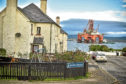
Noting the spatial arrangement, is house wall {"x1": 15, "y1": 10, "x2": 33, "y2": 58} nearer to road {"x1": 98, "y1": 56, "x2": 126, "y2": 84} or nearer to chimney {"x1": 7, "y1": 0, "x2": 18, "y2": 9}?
chimney {"x1": 7, "y1": 0, "x2": 18, "y2": 9}

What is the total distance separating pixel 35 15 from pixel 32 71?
63.8 feet

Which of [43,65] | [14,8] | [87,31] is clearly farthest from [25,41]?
[87,31]

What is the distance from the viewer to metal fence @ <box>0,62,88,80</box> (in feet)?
42.1

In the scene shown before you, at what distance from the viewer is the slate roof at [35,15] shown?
30066 mm

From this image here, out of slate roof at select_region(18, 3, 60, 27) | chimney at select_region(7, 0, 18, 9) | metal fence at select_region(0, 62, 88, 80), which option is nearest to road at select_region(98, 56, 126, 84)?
metal fence at select_region(0, 62, 88, 80)

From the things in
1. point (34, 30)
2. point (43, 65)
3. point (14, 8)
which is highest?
point (14, 8)

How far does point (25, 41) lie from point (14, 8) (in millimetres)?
4566

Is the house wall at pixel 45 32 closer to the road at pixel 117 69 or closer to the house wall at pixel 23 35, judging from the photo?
the house wall at pixel 23 35

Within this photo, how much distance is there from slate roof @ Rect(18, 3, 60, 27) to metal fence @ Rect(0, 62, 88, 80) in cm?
1683

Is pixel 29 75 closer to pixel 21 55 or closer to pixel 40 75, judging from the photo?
pixel 40 75

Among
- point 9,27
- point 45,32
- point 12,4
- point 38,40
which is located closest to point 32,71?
point 9,27

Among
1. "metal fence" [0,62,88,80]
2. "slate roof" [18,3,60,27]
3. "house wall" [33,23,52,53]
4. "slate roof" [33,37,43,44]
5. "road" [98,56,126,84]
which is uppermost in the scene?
"slate roof" [18,3,60,27]

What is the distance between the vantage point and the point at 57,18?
149ft

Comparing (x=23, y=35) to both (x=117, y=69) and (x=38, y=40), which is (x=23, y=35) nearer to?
(x=38, y=40)
